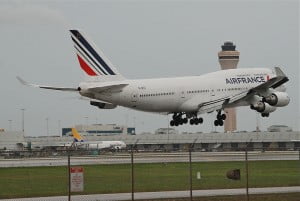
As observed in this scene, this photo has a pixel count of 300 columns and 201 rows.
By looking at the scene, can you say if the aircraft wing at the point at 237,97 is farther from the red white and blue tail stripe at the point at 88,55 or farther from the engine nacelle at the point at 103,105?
the red white and blue tail stripe at the point at 88,55

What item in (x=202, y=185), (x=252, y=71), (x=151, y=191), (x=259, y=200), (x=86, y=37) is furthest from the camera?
(x=252, y=71)

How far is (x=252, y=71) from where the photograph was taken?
251 feet

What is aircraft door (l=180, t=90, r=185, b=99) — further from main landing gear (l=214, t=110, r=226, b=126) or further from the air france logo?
the air france logo

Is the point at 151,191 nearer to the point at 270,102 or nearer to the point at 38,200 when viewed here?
the point at 38,200

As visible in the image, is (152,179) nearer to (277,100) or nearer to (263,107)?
(263,107)

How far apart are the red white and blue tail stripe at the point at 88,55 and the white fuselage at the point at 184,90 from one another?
2.39m

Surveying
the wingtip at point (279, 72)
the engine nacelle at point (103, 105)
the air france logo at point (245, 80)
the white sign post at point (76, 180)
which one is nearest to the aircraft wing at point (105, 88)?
the engine nacelle at point (103, 105)

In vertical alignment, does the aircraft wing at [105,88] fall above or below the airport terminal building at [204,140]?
above

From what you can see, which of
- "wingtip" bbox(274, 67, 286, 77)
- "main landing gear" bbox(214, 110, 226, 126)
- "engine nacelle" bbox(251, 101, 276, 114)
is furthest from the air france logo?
"main landing gear" bbox(214, 110, 226, 126)

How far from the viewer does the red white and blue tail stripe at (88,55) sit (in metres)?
69.8

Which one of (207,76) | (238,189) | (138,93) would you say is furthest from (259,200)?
(207,76)

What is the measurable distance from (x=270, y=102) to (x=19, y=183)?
2847 centimetres

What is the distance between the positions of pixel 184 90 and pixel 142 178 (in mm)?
18664

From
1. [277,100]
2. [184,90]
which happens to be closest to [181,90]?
[184,90]
